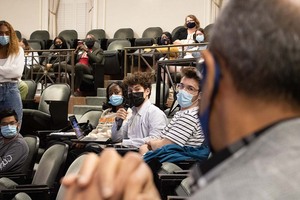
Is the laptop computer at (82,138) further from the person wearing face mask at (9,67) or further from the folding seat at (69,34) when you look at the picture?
the folding seat at (69,34)

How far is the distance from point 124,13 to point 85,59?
3015 millimetres

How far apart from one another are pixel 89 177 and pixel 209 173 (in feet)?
0.53

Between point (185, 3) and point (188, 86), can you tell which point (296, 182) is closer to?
point (188, 86)

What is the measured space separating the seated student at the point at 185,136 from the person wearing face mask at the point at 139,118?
0.38 m

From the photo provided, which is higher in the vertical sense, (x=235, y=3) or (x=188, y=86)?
(x=235, y=3)

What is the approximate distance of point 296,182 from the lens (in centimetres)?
60

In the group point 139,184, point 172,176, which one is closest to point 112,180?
point 139,184

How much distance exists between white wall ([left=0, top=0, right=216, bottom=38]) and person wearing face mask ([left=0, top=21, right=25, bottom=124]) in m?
6.30

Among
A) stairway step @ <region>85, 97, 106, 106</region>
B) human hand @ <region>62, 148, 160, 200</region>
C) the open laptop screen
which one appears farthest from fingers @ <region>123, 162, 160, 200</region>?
stairway step @ <region>85, 97, 106, 106</region>

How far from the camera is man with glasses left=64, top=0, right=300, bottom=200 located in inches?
24.0

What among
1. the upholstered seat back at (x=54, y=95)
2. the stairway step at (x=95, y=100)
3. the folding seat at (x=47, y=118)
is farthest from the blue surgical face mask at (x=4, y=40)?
the stairway step at (x=95, y=100)

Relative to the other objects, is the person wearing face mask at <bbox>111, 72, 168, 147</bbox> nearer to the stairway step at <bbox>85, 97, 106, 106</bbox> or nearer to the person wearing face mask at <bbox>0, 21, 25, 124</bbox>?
the person wearing face mask at <bbox>0, 21, 25, 124</bbox>

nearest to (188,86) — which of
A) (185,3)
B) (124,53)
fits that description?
(124,53)

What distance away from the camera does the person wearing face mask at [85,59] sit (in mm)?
8078
